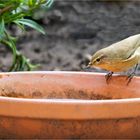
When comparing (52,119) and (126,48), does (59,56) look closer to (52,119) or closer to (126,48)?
(126,48)

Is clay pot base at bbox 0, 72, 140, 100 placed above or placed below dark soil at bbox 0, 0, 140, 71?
above

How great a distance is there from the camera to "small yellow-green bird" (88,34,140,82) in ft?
10.0

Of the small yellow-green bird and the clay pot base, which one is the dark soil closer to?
the small yellow-green bird

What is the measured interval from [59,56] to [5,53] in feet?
1.97

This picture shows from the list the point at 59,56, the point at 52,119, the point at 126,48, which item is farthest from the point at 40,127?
the point at 59,56

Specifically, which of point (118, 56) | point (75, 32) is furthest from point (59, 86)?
point (75, 32)

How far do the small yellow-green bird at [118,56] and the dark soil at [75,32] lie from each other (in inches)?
89.2

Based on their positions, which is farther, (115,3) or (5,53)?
(115,3)

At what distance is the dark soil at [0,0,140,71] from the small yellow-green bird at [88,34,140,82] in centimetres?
227

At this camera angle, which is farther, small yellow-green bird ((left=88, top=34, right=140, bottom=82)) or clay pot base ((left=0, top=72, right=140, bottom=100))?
small yellow-green bird ((left=88, top=34, right=140, bottom=82))

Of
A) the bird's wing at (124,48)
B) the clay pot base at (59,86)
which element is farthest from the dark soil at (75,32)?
the clay pot base at (59,86)

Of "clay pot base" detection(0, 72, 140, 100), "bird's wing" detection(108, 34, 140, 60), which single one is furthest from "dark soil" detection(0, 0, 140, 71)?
"clay pot base" detection(0, 72, 140, 100)

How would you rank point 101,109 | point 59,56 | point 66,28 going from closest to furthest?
1. point 101,109
2. point 59,56
3. point 66,28

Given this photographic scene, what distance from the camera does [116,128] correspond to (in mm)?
2230
